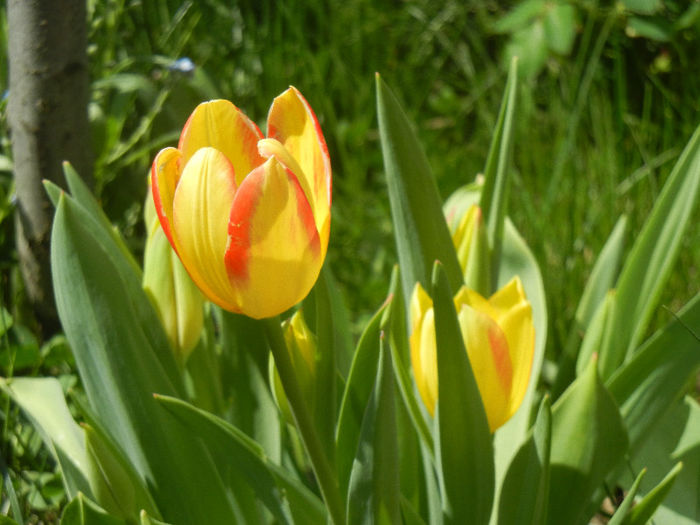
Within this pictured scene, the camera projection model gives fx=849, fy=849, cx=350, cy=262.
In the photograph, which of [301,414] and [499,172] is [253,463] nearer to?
[301,414]

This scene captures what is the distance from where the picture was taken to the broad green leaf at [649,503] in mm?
792

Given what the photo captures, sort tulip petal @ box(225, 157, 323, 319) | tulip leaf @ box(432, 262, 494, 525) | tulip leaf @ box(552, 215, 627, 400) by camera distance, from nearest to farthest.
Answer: tulip petal @ box(225, 157, 323, 319)
tulip leaf @ box(432, 262, 494, 525)
tulip leaf @ box(552, 215, 627, 400)

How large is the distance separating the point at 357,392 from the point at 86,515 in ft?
0.89

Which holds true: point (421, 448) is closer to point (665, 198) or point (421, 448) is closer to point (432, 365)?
point (432, 365)

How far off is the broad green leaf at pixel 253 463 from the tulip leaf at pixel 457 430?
0.13 metres

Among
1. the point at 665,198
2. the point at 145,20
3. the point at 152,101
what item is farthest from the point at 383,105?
the point at 145,20

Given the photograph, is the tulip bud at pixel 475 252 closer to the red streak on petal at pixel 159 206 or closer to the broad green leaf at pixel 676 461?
the broad green leaf at pixel 676 461

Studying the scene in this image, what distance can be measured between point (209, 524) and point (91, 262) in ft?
1.00

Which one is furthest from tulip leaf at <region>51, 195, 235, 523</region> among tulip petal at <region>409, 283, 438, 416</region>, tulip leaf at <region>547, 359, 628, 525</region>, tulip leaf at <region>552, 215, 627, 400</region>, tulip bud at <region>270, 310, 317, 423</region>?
tulip leaf at <region>552, 215, 627, 400</region>

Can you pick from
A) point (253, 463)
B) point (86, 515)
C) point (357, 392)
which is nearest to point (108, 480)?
point (86, 515)

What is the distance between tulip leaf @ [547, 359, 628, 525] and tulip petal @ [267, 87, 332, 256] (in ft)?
1.00

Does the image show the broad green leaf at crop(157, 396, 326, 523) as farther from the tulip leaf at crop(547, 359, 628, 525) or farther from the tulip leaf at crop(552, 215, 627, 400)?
the tulip leaf at crop(552, 215, 627, 400)

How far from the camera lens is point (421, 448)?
0.98m

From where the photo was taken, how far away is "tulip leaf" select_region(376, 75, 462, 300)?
0.93 m
